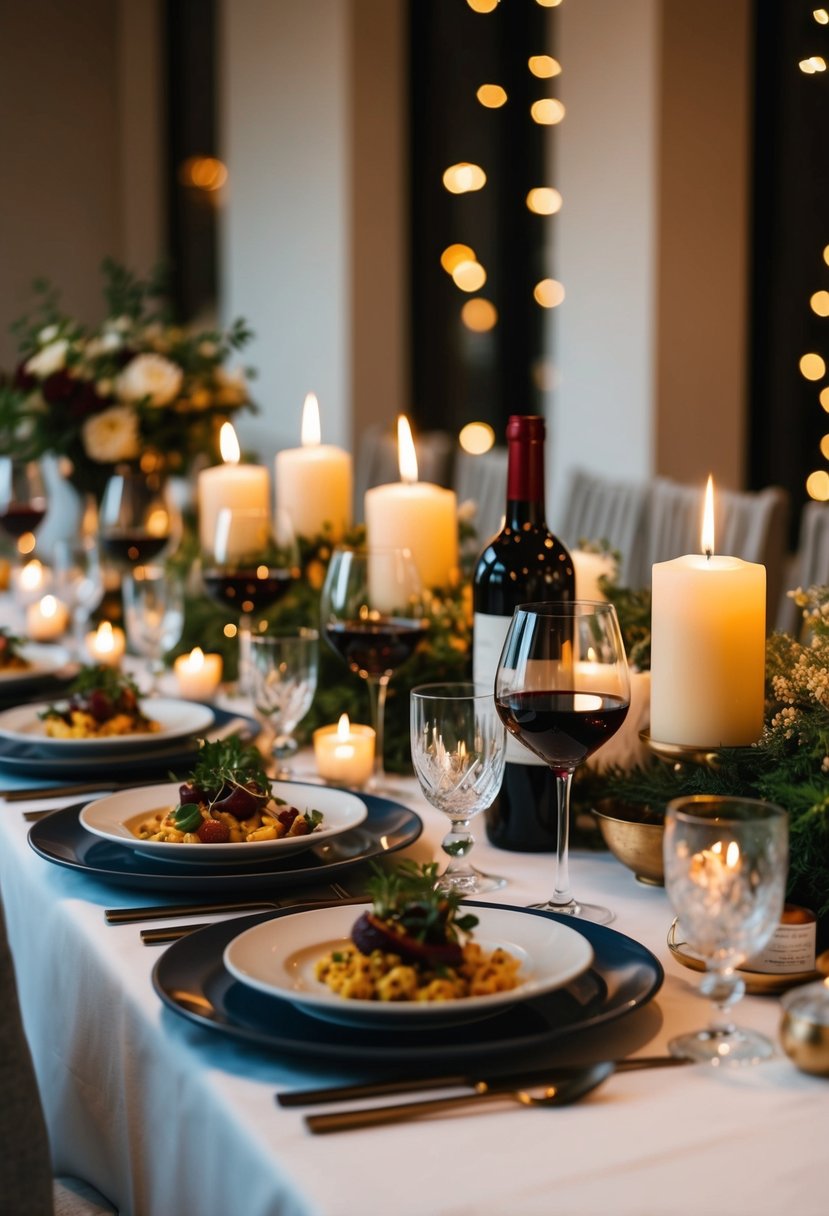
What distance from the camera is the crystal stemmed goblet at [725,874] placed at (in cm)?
80

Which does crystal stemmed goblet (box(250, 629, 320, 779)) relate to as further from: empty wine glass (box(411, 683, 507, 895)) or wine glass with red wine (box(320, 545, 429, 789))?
empty wine glass (box(411, 683, 507, 895))

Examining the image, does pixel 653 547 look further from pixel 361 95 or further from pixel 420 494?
pixel 361 95

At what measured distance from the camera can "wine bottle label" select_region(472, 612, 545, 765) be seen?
1.28 m

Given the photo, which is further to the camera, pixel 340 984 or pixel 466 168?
pixel 466 168

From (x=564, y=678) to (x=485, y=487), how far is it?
7.62 feet

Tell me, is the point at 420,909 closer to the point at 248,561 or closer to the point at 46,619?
the point at 248,561

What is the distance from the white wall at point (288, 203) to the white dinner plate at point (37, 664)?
295 centimetres

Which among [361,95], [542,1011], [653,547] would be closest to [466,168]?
[361,95]

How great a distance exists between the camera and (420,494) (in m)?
1.68

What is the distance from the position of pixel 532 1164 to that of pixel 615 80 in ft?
11.4

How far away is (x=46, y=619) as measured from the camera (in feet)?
7.80

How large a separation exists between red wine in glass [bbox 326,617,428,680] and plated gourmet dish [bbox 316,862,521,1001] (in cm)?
59

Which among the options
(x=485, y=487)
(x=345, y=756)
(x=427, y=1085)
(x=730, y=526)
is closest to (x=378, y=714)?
(x=345, y=756)

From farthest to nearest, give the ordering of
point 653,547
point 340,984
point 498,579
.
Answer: point 653,547, point 498,579, point 340,984
